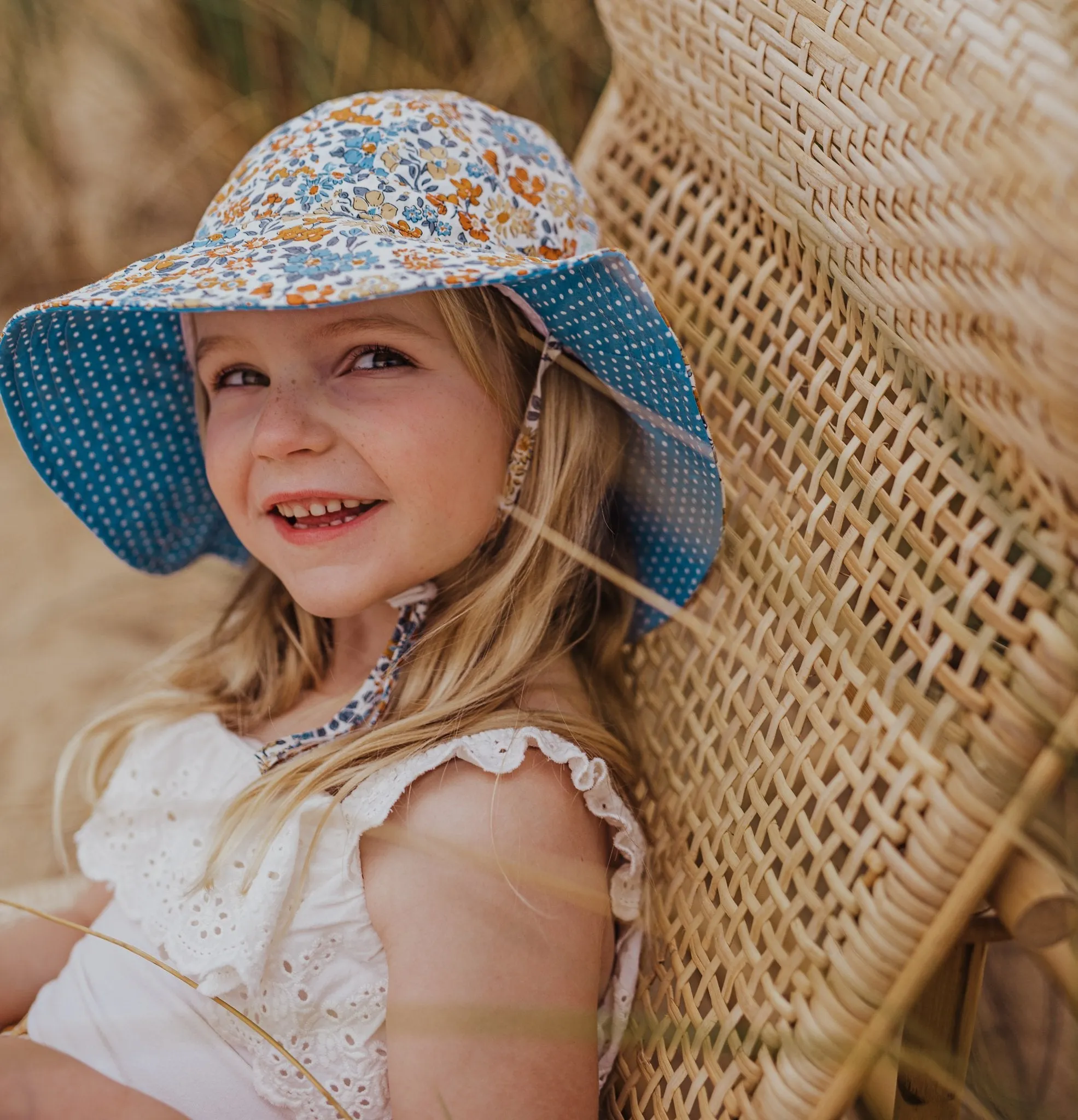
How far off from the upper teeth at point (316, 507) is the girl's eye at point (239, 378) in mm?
150

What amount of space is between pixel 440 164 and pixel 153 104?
1.85 metres

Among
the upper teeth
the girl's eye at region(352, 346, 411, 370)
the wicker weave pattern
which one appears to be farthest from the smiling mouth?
the wicker weave pattern

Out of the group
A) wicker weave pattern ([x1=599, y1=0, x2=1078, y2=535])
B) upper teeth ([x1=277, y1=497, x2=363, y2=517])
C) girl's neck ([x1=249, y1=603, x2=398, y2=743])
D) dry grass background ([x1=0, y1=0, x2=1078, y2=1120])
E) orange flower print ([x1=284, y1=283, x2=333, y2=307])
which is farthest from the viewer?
dry grass background ([x1=0, y1=0, x2=1078, y2=1120])

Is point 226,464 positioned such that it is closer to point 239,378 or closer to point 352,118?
point 239,378

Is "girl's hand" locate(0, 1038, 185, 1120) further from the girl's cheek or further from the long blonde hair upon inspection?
the girl's cheek

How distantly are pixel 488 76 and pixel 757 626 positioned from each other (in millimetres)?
1382

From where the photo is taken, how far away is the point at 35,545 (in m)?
2.39

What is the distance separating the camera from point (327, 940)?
1028 millimetres

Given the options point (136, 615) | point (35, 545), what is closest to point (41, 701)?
point (136, 615)

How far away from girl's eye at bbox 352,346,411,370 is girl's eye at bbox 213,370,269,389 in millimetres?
144

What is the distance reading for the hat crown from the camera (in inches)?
41.1

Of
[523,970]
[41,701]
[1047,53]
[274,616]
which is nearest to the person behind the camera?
[1047,53]

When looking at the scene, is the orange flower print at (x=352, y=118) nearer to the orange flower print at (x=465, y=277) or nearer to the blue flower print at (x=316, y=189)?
the blue flower print at (x=316, y=189)

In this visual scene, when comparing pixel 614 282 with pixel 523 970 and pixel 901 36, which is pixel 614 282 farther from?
pixel 523 970
